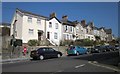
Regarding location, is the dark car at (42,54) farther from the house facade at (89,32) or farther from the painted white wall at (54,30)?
the house facade at (89,32)

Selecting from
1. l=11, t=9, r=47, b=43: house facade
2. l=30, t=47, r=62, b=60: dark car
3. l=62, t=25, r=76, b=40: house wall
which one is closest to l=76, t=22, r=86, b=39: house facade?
l=62, t=25, r=76, b=40: house wall

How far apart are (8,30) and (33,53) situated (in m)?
32.8

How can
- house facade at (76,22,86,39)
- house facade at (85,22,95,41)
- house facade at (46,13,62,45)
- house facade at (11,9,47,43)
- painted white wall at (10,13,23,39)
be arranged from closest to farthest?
house facade at (11,9,47,43)
painted white wall at (10,13,23,39)
house facade at (46,13,62,45)
house facade at (76,22,86,39)
house facade at (85,22,95,41)

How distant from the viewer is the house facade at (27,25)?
164 feet

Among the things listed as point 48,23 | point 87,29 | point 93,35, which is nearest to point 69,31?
point 48,23

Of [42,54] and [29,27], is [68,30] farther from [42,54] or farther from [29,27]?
[42,54]

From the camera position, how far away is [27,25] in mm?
50656

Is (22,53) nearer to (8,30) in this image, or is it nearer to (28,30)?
(28,30)

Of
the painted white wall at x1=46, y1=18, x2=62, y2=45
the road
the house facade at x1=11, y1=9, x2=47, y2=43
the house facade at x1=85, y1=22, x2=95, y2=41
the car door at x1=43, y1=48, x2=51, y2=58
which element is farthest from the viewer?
the house facade at x1=85, y1=22, x2=95, y2=41

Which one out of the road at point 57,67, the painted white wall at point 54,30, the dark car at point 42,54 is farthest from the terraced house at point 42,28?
the road at point 57,67

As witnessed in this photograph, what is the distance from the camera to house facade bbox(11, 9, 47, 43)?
49.8 metres

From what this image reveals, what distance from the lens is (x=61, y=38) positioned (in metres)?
61.3

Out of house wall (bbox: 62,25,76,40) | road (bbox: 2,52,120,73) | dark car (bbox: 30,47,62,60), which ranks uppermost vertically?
house wall (bbox: 62,25,76,40)

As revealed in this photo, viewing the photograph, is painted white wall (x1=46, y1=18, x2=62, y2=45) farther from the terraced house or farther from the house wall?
the house wall
